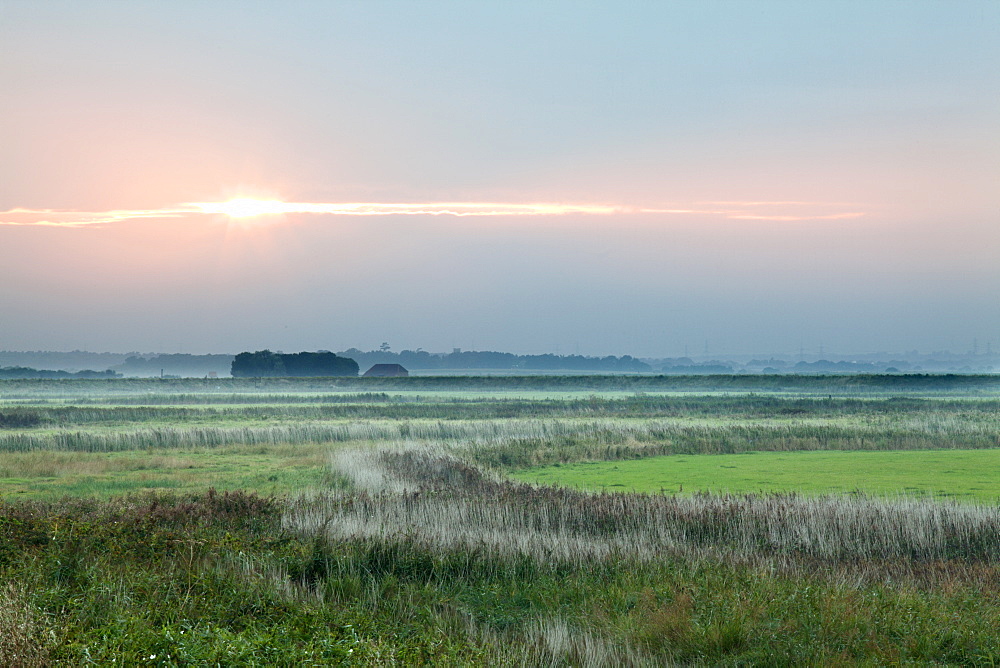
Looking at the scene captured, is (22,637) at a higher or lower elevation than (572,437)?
higher

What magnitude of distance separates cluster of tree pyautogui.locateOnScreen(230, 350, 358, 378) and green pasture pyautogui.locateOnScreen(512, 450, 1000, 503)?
13106 cm

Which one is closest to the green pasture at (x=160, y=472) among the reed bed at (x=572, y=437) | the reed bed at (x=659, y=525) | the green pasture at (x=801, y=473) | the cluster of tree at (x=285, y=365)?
the reed bed at (x=572, y=437)

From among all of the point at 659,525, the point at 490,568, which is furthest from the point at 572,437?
the point at 490,568

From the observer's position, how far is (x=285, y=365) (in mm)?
156500

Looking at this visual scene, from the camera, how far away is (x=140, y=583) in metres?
8.73

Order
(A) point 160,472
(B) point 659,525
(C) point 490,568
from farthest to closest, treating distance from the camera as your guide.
A: (A) point 160,472
(B) point 659,525
(C) point 490,568

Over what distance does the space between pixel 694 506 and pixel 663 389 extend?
97.9 meters

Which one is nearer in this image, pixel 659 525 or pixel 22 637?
pixel 22 637

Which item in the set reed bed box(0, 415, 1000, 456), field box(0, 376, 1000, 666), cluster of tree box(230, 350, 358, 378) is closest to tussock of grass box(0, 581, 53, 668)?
field box(0, 376, 1000, 666)

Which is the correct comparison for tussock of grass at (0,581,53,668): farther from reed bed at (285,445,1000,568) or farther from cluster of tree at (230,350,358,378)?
cluster of tree at (230,350,358,378)

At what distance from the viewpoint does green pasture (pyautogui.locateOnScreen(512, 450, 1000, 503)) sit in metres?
20.6

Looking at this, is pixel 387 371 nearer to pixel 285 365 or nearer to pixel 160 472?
pixel 285 365

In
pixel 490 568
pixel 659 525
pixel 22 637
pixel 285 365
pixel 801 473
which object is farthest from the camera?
pixel 285 365

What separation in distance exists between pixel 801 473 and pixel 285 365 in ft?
460
